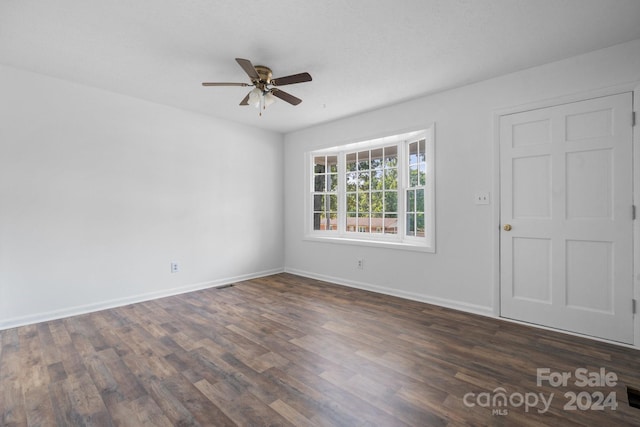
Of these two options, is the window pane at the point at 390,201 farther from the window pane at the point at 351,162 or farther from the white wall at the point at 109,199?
the white wall at the point at 109,199

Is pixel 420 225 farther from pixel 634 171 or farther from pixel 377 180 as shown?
pixel 634 171

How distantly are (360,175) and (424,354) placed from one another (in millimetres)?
2996

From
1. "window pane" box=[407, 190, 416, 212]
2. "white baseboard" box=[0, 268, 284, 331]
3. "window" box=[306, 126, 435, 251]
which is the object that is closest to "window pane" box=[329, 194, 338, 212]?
"window" box=[306, 126, 435, 251]

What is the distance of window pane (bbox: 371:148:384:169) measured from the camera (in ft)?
15.0

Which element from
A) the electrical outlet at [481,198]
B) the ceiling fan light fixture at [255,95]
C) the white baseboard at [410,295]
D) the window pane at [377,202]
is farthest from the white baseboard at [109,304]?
the electrical outlet at [481,198]

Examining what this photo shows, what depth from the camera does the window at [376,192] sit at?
4.06 m

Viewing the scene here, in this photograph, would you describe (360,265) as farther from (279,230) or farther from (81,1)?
(81,1)

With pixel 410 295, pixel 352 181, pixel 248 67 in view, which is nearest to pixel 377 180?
pixel 352 181

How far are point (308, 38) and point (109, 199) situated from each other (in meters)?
3.00

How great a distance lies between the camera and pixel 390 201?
445cm

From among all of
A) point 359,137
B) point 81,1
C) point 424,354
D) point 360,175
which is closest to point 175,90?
point 81,1

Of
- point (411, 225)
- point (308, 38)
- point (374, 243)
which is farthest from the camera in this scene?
point (374, 243)

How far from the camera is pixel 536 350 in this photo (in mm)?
2506

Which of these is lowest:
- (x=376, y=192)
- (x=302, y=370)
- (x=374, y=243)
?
(x=302, y=370)
